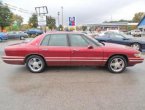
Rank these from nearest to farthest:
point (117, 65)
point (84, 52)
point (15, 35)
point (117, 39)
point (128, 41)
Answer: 1. point (84, 52)
2. point (117, 65)
3. point (128, 41)
4. point (117, 39)
5. point (15, 35)

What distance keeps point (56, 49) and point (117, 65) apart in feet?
7.47

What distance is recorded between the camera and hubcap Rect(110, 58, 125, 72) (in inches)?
257

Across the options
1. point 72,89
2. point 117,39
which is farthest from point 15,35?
point 72,89

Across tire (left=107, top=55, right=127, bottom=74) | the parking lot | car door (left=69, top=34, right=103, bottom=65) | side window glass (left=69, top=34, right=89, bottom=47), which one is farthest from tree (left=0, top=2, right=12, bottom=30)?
tire (left=107, top=55, right=127, bottom=74)

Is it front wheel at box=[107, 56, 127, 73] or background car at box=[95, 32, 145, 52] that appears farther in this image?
background car at box=[95, 32, 145, 52]

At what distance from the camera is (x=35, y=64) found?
6559 mm

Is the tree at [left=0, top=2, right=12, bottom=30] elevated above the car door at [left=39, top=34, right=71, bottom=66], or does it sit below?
above

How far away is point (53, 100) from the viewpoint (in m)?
4.13

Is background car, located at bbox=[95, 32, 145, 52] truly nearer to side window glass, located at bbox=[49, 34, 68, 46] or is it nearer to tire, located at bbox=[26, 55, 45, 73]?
side window glass, located at bbox=[49, 34, 68, 46]

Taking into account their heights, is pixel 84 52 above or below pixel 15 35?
below

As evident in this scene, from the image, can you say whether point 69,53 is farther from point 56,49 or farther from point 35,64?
point 35,64

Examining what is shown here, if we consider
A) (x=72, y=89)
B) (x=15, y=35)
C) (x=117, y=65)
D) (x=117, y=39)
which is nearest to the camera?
(x=72, y=89)

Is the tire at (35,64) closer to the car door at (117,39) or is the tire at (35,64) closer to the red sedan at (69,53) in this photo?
the red sedan at (69,53)

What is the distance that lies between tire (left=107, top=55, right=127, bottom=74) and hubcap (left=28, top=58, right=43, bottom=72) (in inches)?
100
